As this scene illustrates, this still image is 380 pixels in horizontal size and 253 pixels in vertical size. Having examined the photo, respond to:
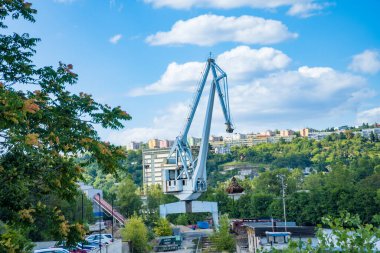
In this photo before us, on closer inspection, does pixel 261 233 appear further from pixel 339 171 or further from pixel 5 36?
pixel 339 171

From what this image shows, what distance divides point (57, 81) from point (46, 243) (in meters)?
25.0

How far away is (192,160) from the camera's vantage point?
51531 mm

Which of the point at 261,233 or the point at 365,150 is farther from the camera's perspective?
the point at 365,150

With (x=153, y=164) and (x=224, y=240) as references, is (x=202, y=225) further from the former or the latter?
(x=153, y=164)

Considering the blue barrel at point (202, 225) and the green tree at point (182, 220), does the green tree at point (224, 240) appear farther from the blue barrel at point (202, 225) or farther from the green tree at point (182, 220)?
the green tree at point (182, 220)

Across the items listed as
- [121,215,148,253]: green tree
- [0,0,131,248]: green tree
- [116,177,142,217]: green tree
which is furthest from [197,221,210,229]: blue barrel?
[0,0,131,248]: green tree

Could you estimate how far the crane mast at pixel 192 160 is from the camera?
164 feet

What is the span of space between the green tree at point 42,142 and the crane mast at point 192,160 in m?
37.4

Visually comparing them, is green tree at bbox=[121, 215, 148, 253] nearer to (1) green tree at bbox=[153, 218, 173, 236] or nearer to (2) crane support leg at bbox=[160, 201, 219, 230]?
(1) green tree at bbox=[153, 218, 173, 236]

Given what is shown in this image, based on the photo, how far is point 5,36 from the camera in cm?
1230

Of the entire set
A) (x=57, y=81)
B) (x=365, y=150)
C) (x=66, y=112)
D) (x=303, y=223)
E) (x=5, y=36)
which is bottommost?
(x=303, y=223)

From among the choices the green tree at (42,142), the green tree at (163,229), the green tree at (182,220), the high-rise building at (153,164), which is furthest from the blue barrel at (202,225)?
the high-rise building at (153,164)

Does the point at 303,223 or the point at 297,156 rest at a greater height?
the point at 297,156

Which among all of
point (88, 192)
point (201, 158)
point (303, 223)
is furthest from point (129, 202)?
point (303, 223)
